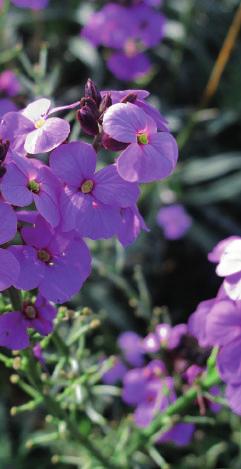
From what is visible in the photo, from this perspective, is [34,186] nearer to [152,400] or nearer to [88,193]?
[88,193]

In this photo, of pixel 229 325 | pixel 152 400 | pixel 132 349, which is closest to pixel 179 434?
pixel 152 400

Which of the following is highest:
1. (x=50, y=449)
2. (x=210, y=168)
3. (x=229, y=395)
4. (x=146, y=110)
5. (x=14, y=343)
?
(x=146, y=110)

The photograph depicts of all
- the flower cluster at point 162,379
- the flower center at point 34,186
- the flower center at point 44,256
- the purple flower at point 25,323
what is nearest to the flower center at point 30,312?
the purple flower at point 25,323

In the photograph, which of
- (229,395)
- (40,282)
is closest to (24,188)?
(40,282)

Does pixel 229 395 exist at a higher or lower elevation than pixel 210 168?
higher

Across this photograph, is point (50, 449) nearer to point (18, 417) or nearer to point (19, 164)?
point (18, 417)
